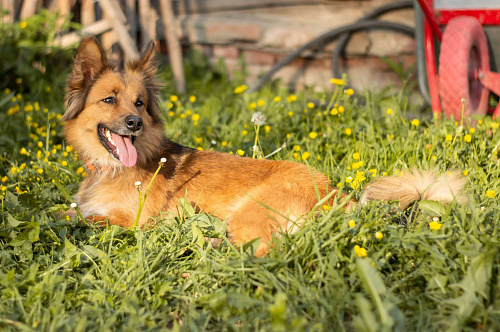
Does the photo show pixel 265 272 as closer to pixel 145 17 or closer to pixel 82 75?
pixel 82 75

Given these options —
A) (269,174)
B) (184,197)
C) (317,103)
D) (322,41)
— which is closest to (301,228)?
(269,174)

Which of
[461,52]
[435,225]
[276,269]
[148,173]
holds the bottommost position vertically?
[276,269]

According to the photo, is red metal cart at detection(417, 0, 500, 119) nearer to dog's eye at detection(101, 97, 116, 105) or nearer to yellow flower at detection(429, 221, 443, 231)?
yellow flower at detection(429, 221, 443, 231)

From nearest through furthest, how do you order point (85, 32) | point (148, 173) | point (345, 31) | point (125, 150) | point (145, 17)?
point (125, 150) < point (148, 173) < point (345, 31) < point (85, 32) < point (145, 17)

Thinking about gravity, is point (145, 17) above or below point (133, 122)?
above

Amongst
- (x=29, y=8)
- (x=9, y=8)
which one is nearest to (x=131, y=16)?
(x=29, y=8)

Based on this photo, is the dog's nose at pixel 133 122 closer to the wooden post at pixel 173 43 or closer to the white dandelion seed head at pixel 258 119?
the white dandelion seed head at pixel 258 119

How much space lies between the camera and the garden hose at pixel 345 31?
5.83m

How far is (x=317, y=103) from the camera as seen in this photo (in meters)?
4.97

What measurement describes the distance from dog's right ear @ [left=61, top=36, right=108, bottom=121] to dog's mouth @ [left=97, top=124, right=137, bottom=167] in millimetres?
227

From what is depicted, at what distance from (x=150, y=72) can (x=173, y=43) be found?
296 cm

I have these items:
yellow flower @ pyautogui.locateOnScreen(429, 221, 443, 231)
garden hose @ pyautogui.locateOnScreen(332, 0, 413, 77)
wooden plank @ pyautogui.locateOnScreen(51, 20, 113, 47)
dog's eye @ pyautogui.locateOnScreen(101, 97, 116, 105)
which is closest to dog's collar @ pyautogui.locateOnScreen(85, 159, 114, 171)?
dog's eye @ pyautogui.locateOnScreen(101, 97, 116, 105)

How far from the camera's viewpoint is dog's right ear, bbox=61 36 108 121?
10.4ft

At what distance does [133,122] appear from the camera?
10.0 ft
